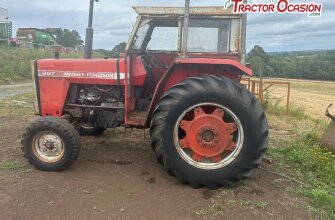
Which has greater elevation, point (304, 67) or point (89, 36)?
point (89, 36)

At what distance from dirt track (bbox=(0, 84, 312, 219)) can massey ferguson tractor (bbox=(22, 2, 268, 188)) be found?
0.22 m

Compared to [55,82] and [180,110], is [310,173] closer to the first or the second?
[180,110]

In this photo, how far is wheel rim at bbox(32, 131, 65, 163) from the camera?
195 inches

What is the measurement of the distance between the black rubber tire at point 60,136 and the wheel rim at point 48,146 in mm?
49

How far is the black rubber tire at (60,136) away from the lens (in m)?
4.84

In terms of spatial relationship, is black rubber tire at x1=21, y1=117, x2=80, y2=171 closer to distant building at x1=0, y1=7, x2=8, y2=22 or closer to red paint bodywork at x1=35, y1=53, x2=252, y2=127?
red paint bodywork at x1=35, y1=53, x2=252, y2=127

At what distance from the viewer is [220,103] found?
14.3ft

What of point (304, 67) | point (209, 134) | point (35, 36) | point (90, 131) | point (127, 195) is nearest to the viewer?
point (127, 195)

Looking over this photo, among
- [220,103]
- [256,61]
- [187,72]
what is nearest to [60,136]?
Result: [187,72]

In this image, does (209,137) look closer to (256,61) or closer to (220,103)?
(220,103)

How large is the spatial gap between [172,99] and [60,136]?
1.52 meters

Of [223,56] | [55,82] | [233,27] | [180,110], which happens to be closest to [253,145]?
[180,110]

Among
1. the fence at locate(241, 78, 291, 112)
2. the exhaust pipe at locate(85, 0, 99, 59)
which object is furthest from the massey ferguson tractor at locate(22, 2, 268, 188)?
the fence at locate(241, 78, 291, 112)

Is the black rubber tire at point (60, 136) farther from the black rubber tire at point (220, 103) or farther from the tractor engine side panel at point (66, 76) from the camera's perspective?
the black rubber tire at point (220, 103)
